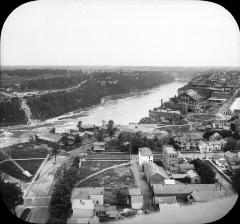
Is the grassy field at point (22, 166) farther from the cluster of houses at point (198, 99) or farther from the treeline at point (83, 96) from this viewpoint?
the cluster of houses at point (198, 99)

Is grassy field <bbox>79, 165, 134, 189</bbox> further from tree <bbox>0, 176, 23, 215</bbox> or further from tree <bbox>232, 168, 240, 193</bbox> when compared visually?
tree <bbox>232, 168, 240, 193</bbox>

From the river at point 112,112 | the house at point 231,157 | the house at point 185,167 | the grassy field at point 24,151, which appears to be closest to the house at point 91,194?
the grassy field at point 24,151

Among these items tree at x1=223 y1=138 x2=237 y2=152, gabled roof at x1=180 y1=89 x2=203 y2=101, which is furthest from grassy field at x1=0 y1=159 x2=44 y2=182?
tree at x1=223 y1=138 x2=237 y2=152

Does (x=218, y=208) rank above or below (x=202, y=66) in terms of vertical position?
below

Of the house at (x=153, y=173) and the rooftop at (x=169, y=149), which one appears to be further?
the rooftop at (x=169, y=149)

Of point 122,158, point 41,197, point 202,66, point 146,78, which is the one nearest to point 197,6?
point 202,66

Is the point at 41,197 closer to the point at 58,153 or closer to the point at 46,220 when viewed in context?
the point at 46,220
